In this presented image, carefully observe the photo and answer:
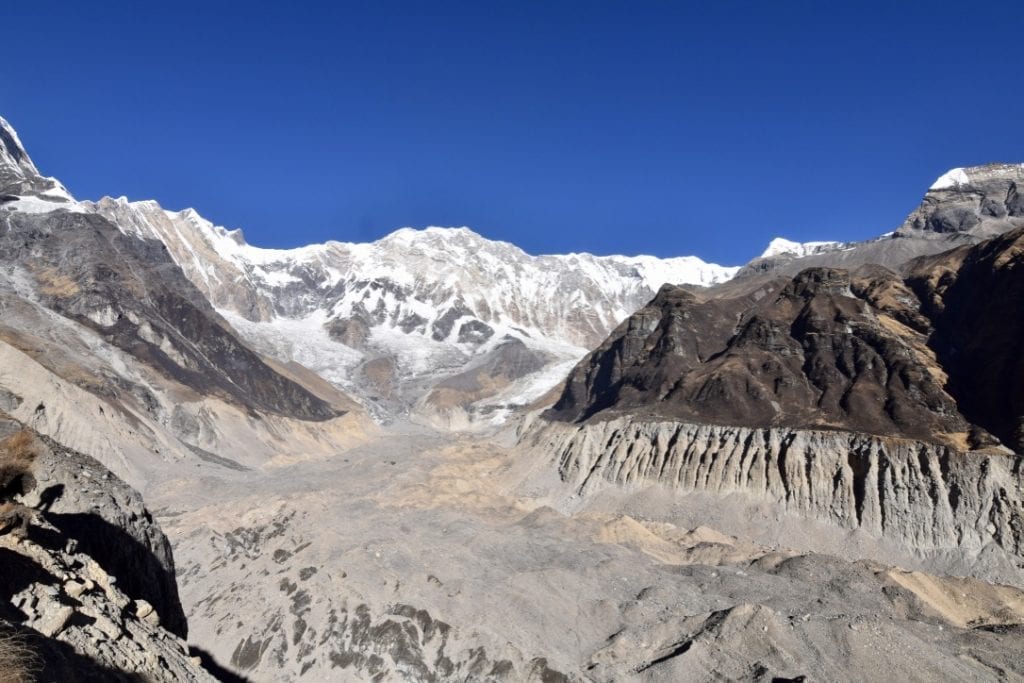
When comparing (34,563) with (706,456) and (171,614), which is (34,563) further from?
(706,456)

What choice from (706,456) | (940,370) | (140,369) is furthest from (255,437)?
(940,370)

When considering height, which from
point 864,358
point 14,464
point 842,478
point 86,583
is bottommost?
point 842,478

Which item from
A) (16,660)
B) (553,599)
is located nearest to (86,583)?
(16,660)

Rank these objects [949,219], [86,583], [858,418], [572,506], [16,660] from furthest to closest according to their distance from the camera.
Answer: [949,219] → [572,506] → [858,418] → [86,583] → [16,660]

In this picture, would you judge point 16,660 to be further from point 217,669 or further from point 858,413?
point 858,413

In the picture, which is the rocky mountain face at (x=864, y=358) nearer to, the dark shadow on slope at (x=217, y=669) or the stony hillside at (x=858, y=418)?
the stony hillside at (x=858, y=418)

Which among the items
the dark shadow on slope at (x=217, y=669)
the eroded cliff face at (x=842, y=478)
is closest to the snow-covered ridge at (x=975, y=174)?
the eroded cliff face at (x=842, y=478)

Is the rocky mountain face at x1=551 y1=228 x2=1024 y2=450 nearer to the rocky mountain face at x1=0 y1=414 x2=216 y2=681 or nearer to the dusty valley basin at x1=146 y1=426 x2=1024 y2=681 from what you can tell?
the dusty valley basin at x1=146 y1=426 x2=1024 y2=681
